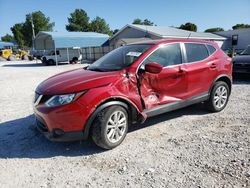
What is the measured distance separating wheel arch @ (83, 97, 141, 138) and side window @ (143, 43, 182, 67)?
867 millimetres

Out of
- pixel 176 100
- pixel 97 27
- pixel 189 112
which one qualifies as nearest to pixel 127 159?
pixel 176 100

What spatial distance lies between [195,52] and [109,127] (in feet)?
8.54

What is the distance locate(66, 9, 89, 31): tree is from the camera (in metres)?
63.5

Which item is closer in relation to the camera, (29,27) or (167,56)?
(167,56)

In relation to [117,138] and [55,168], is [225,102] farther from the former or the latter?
[55,168]

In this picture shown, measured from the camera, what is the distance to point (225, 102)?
5.64 meters

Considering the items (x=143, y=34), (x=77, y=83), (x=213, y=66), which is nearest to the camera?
(x=77, y=83)

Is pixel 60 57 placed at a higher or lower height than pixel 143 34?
lower

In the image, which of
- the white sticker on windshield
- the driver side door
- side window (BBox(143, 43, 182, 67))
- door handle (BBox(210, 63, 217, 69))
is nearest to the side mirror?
the driver side door

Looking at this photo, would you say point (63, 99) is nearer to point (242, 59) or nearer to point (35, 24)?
point (242, 59)

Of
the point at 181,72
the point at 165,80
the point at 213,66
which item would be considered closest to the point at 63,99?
the point at 165,80

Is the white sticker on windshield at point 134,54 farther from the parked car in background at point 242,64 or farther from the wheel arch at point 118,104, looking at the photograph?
the parked car in background at point 242,64

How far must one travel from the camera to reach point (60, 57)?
26797 mm

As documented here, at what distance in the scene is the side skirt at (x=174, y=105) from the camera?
421 cm
